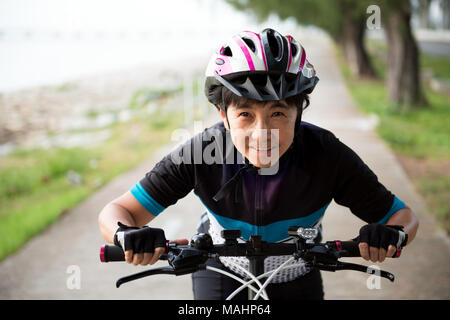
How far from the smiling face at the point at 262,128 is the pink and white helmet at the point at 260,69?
0.18ft

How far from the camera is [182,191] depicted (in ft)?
7.89

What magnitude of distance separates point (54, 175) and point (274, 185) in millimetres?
7415

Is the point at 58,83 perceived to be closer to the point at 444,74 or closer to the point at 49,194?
the point at 49,194

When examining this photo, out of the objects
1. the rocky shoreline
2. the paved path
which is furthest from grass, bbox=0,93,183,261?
the rocky shoreline

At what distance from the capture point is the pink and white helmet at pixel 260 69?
2.04 metres

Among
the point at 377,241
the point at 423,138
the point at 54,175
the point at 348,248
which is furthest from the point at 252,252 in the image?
the point at 423,138

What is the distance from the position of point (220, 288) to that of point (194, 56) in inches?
1369

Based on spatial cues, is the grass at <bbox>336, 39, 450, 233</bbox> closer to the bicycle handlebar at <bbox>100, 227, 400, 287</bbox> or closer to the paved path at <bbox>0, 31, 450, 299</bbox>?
the paved path at <bbox>0, 31, 450, 299</bbox>

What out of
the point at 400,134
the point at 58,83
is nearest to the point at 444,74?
the point at 400,134

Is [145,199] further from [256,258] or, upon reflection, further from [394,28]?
[394,28]

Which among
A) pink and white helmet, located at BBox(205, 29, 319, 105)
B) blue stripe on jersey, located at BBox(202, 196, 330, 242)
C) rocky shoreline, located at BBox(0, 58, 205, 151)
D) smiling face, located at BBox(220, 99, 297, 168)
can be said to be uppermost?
pink and white helmet, located at BBox(205, 29, 319, 105)

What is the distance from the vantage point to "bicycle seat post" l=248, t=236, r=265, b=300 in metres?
1.94

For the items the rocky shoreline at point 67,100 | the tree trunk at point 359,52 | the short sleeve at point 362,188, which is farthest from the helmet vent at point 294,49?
the tree trunk at point 359,52

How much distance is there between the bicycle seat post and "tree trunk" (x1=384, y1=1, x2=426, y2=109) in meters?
11.9
